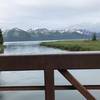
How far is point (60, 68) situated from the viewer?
120 inches

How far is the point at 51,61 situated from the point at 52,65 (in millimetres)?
35

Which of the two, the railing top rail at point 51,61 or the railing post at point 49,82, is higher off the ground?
the railing top rail at point 51,61

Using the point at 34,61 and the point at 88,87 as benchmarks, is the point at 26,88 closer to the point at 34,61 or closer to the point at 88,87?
the point at 34,61

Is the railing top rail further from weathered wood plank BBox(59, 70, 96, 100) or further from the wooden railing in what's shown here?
weathered wood plank BBox(59, 70, 96, 100)

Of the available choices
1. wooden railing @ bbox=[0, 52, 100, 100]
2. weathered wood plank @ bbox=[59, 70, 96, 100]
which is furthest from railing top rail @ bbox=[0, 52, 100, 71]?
weathered wood plank @ bbox=[59, 70, 96, 100]

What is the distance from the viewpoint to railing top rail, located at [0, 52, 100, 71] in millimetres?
2992

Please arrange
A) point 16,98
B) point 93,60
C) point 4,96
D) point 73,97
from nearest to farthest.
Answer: point 93,60 → point 73,97 → point 16,98 → point 4,96

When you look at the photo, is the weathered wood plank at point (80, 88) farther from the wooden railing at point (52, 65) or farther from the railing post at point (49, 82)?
the railing post at point (49, 82)

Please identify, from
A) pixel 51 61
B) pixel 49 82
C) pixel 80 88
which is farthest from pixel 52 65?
pixel 80 88

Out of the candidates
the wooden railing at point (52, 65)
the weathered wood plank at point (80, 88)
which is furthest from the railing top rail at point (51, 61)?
the weathered wood plank at point (80, 88)

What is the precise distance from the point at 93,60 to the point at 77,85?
25 centimetres

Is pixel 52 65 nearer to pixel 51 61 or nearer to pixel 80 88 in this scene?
pixel 51 61

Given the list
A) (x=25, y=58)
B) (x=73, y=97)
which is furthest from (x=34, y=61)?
(x=73, y=97)

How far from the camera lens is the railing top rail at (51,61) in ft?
9.82
